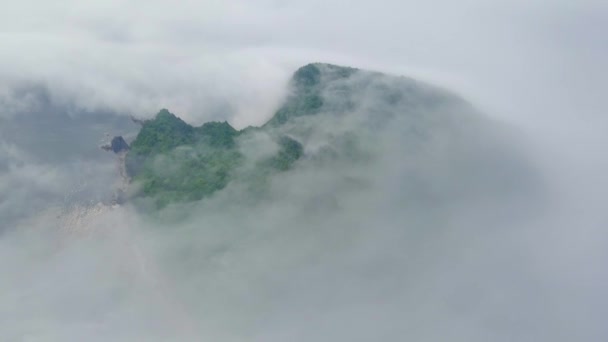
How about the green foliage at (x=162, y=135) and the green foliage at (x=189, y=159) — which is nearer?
the green foliage at (x=189, y=159)

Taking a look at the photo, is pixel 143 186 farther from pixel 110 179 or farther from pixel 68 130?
pixel 68 130

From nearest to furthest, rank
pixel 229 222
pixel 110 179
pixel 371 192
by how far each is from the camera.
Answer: pixel 110 179, pixel 229 222, pixel 371 192

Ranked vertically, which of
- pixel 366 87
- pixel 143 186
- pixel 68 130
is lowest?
pixel 143 186

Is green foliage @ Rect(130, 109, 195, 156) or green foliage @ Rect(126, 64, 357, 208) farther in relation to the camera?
green foliage @ Rect(130, 109, 195, 156)

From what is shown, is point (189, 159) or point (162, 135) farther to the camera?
point (189, 159)

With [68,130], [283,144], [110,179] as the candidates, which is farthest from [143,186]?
[283,144]

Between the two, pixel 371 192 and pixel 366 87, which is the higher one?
pixel 366 87

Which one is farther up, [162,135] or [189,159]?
[162,135]

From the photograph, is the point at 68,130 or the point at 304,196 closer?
the point at 68,130

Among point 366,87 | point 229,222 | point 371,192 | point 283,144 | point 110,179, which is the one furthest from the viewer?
point 366,87

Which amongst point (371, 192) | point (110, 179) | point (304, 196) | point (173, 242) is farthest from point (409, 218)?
point (110, 179)

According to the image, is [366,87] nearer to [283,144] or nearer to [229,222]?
[283,144]
